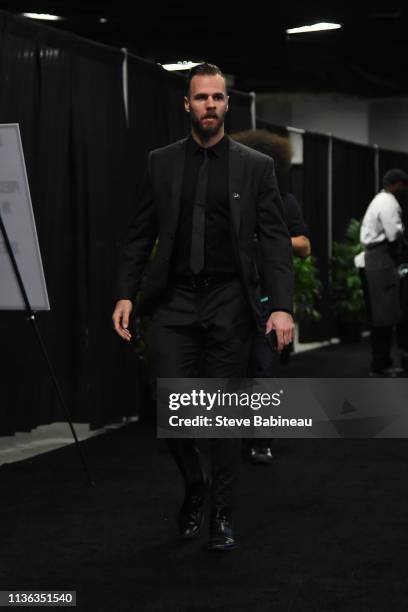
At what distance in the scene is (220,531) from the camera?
395cm

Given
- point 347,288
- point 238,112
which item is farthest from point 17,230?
point 347,288

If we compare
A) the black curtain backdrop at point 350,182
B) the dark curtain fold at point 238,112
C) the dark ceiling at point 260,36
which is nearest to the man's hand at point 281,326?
the dark curtain fold at point 238,112

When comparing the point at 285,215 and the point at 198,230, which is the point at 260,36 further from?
the point at 198,230

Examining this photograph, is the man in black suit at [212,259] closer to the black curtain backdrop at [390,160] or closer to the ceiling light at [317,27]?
the ceiling light at [317,27]

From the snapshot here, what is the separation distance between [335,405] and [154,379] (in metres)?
1.98

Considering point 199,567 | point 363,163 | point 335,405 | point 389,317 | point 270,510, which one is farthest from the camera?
point 363,163

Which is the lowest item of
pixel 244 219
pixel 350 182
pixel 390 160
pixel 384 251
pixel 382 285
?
pixel 382 285

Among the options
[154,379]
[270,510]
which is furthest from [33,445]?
[154,379]

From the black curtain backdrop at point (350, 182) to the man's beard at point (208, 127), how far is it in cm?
908

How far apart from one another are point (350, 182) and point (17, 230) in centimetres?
884

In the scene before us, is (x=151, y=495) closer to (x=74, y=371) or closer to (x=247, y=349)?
(x=247, y=349)

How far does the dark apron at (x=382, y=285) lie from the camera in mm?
8766

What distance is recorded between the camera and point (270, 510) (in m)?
4.66

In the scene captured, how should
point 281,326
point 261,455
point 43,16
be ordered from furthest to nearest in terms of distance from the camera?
point 43,16 → point 261,455 → point 281,326
